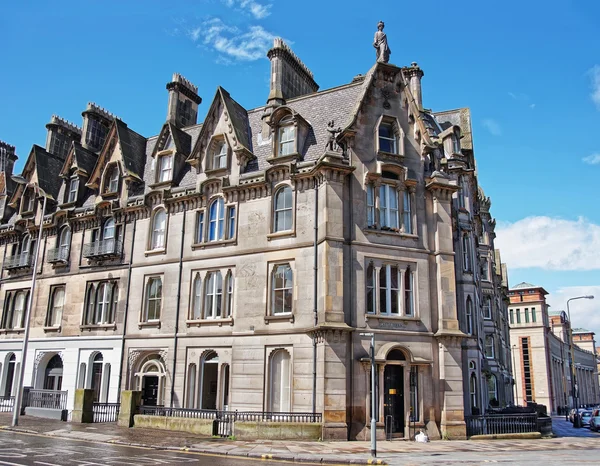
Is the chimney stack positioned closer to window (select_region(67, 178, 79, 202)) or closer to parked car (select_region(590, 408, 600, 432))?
window (select_region(67, 178, 79, 202))

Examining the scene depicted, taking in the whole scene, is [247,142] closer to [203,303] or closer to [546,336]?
[203,303]

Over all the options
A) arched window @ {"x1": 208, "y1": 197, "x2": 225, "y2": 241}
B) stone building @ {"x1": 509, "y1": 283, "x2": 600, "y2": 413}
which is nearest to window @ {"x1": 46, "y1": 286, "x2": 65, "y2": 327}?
arched window @ {"x1": 208, "y1": 197, "x2": 225, "y2": 241}

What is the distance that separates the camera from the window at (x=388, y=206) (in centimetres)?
2841

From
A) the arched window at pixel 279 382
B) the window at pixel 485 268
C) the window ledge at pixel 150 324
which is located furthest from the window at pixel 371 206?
the window at pixel 485 268

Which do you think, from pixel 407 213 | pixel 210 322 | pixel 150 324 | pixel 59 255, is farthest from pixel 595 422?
pixel 59 255

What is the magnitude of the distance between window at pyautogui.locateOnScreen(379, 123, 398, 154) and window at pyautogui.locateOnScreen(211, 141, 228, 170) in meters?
9.45

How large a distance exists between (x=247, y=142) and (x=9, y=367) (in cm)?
2426

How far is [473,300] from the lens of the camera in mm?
37438

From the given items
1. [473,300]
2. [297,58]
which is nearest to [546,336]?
[473,300]

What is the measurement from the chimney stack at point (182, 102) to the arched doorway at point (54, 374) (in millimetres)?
18800

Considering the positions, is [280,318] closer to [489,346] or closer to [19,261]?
[19,261]

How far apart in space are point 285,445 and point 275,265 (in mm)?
9876

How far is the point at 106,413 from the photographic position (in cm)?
3073

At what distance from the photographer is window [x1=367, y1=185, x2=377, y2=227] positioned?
2802 cm
